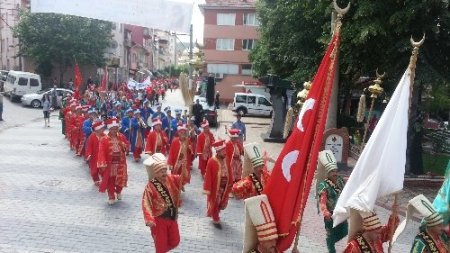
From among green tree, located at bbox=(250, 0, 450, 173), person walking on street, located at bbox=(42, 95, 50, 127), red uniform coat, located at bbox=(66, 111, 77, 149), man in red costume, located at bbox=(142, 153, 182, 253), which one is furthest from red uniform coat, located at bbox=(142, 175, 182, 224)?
person walking on street, located at bbox=(42, 95, 50, 127)

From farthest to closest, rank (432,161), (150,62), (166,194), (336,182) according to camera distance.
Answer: (150,62), (432,161), (336,182), (166,194)

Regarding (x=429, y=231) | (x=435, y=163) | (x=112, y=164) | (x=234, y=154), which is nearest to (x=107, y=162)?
(x=112, y=164)

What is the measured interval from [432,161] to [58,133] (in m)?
15.5

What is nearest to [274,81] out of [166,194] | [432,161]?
[432,161]

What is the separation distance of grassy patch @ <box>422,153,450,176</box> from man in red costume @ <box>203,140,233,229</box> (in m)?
9.45

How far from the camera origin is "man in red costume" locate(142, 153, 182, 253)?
6.62 m

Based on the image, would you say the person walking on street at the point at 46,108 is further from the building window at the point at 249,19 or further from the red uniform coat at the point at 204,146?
→ the building window at the point at 249,19

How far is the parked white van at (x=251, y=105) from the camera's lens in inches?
1410

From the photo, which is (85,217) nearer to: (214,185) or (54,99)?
(214,185)

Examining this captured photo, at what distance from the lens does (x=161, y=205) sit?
261 inches

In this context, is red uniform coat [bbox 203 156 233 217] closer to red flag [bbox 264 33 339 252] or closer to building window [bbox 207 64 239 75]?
red flag [bbox 264 33 339 252]

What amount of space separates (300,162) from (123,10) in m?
3.23

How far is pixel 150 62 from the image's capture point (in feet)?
305

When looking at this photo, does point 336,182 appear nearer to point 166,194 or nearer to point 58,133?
point 166,194
